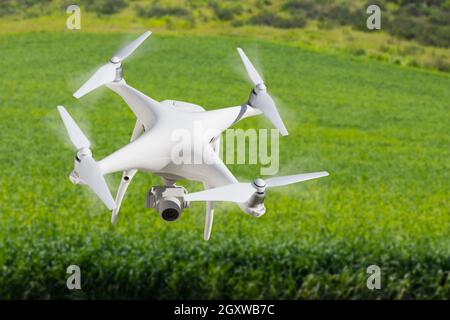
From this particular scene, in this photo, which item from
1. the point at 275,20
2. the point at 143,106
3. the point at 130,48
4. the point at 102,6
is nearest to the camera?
the point at 143,106

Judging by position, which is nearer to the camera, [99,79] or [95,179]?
[95,179]

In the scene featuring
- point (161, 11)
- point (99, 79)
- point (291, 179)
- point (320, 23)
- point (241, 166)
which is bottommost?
point (241, 166)

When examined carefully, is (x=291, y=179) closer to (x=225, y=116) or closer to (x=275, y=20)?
(x=225, y=116)

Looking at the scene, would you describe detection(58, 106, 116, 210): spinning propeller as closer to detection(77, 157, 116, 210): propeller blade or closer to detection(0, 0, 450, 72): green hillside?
detection(77, 157, 116, 210): propeller blade

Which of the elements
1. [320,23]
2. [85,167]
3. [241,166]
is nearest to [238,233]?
[241,166]

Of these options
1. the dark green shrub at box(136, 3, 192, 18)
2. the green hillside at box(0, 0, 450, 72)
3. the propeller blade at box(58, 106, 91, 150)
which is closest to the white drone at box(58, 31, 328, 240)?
the propeller blade at box(58, 106, 91, 150)

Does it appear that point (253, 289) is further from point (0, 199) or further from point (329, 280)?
point (0, 199)

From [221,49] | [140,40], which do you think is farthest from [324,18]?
[140,40]
